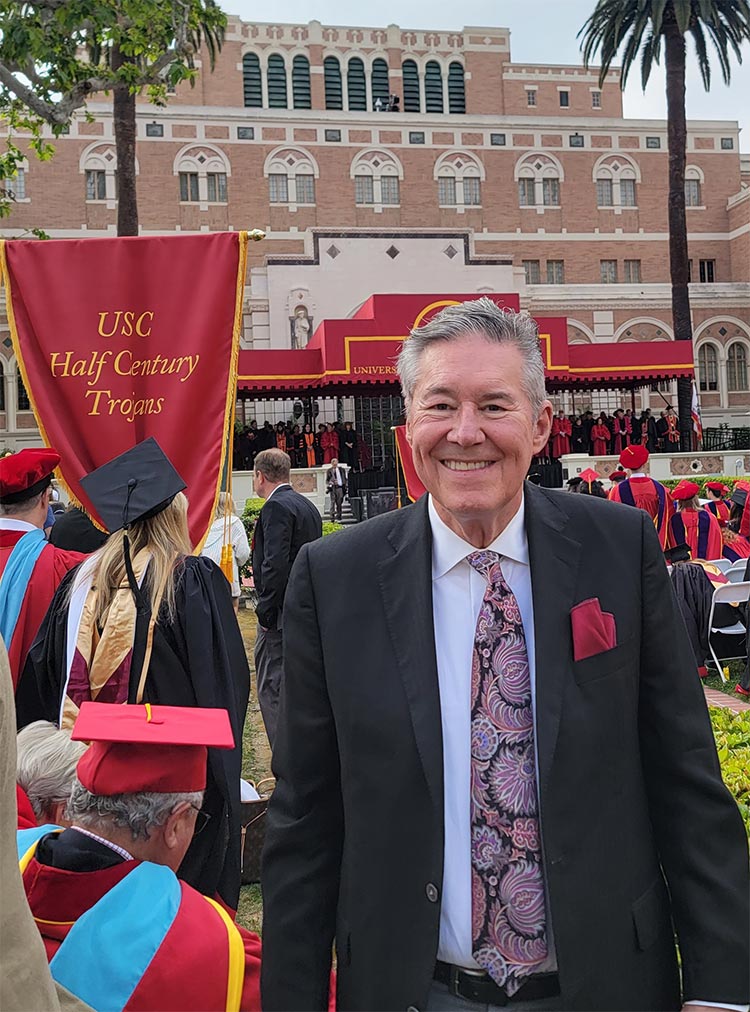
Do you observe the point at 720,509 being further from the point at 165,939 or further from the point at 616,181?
the point at 616,181

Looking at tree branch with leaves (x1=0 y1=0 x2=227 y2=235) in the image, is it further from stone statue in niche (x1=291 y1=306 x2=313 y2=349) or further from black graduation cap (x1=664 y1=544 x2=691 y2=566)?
stone statue in niche (x1=291 y1=306 x2=313 y2=349)

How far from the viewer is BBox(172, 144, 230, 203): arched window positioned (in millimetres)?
41094

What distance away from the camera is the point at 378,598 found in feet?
6.43

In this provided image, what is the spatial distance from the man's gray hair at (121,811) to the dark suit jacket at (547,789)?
377 mm

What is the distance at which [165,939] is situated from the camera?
6.33 feet

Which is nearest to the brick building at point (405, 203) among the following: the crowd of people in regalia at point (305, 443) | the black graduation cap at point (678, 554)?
the crowd of people in regalia at point (305, 443)

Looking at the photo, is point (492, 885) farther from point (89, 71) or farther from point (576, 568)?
point (89, 71)

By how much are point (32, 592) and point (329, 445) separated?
24.5 m

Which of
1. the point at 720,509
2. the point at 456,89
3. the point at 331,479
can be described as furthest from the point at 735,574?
the point at 456,89

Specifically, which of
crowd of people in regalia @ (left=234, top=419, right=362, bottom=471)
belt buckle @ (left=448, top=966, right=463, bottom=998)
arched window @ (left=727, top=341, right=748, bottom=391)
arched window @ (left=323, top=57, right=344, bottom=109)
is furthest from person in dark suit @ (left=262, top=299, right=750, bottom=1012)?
arched window @ (left=323, top=57, right=344, bottom=109)

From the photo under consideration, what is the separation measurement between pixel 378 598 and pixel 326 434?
2663cm

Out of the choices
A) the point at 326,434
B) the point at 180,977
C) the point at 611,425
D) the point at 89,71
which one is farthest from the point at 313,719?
the point at 611,425

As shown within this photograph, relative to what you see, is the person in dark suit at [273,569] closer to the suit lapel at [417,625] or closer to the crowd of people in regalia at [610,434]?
the suit lapel at [417,625]

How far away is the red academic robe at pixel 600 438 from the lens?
30203mm
